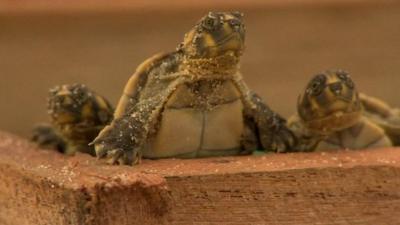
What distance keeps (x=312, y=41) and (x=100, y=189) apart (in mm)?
2938

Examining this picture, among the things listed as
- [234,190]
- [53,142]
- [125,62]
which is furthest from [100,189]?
[125,62]

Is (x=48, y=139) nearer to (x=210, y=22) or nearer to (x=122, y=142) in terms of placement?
(x=122, y=142)

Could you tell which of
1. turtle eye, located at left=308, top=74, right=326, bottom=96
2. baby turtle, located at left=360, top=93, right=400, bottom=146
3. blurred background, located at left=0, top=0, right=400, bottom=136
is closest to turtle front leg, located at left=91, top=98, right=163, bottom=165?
turtle eye, located at left=308, top=74, right=326, bottom=96

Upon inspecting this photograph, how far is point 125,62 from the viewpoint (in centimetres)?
385

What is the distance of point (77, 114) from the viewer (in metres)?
1.68

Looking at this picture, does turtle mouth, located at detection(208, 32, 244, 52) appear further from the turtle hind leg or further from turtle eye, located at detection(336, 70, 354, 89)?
the turtle hind leg

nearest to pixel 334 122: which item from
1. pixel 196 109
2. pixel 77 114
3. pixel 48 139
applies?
pixel 196 109

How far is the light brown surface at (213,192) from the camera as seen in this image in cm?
121

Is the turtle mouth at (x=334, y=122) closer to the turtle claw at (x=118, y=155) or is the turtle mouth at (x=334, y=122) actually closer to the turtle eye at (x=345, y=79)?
the turtle eye at (x=345, y=79)

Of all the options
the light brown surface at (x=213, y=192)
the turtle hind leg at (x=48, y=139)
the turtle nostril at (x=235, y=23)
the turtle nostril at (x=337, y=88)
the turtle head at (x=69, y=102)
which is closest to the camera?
the light brown surface at (x=213, y=192)

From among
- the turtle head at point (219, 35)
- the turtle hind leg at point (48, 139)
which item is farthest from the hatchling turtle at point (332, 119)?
the turtle hind leg at point (48, 139)

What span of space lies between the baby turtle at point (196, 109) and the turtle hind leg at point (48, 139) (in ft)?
1.06

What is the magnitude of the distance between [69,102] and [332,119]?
0.54m

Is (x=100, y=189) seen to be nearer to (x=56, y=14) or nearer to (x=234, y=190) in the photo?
(x=234, y=190)
